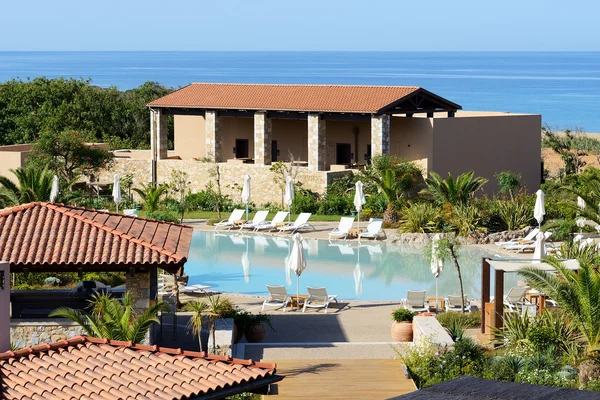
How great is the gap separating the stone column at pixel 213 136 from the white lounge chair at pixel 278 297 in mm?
17582

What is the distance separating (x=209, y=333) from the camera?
57.6ft

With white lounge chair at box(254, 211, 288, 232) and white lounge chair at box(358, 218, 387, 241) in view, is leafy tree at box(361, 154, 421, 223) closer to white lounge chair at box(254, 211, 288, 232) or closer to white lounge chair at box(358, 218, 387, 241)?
white lounge chair at box(358, 218, 387, 241)

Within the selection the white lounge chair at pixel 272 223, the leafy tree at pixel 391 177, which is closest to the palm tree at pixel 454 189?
the leafy tree at pixel 391 177

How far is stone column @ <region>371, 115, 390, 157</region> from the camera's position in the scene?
3575 cm

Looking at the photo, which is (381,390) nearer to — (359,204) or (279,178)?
(359,204)

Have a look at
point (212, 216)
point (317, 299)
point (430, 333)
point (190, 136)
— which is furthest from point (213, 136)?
point (430, 333)

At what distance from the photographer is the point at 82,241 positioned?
57.2ft

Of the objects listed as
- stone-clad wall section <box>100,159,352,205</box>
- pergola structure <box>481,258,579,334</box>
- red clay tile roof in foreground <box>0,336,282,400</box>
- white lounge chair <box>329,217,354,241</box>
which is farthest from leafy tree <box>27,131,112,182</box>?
red clay tile roof in foreground <box>0,336,282,400</box>

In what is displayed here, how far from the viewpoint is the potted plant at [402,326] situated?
18.8m

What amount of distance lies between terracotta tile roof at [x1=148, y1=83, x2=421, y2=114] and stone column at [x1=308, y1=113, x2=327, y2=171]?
0.44 m

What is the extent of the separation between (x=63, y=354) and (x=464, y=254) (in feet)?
57.5

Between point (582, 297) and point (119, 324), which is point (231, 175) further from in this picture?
point (119, 324)

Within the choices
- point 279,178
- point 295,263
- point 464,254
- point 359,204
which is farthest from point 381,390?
point 279,178

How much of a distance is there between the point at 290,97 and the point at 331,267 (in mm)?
12581
